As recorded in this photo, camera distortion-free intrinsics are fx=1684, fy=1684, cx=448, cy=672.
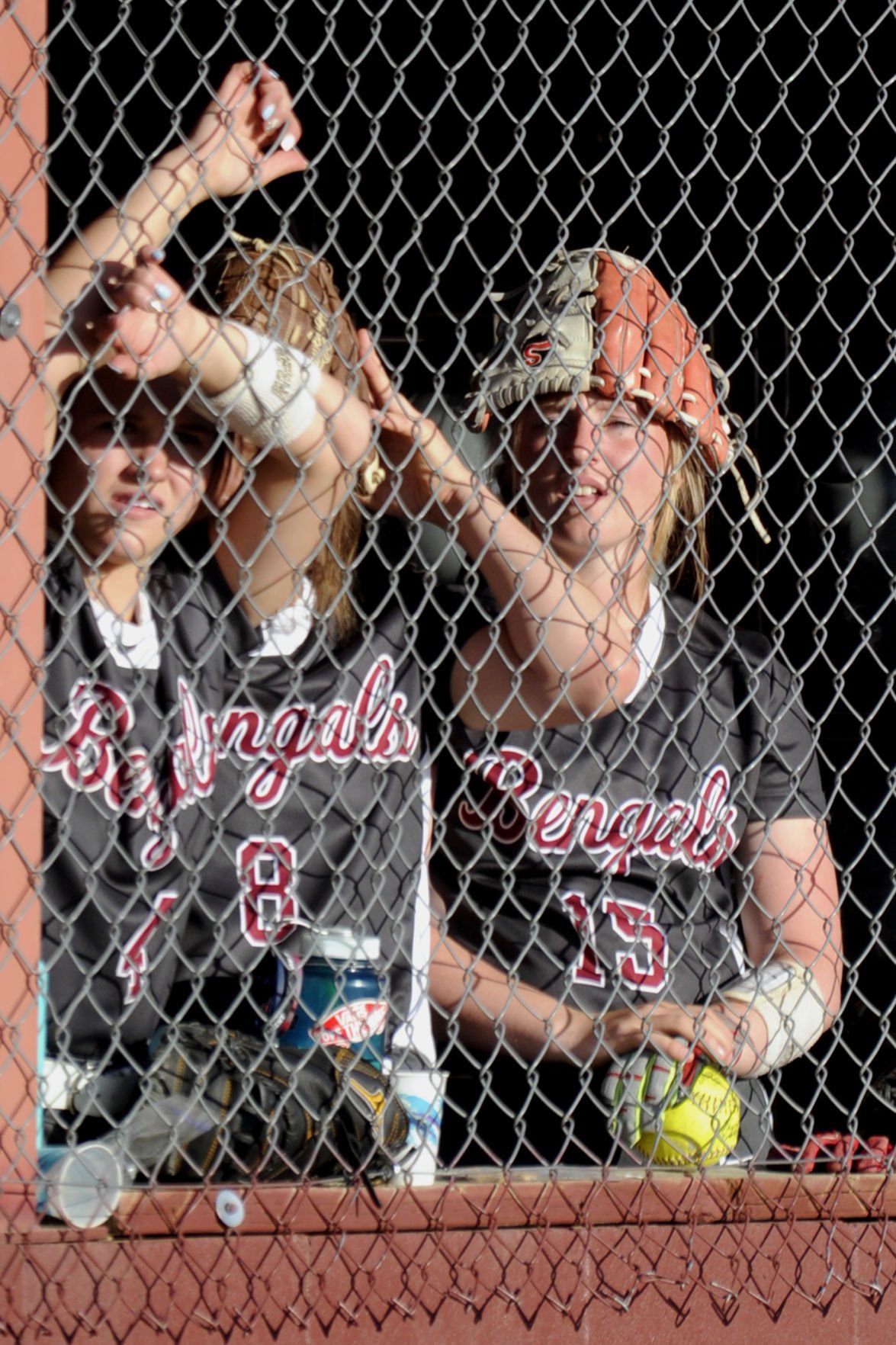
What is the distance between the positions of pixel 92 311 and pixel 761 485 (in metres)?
1.15

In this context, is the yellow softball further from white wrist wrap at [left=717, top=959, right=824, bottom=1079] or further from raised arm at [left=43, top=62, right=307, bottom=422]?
raised arm at [left=43, top=62, right=307, bottom=422]

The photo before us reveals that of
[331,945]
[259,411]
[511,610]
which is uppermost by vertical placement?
[259,411]

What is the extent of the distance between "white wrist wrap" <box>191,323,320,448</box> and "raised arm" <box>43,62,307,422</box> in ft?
0.63

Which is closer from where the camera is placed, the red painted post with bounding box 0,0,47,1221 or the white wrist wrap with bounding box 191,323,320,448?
the red painted post with bounding box 0,0,47,1221

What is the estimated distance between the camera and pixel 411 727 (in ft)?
9.50

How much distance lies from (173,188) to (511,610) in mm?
855

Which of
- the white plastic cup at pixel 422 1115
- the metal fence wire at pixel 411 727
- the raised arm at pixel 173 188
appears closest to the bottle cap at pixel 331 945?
the metal fence wire at pixel 411 727

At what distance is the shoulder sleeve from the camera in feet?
10.3

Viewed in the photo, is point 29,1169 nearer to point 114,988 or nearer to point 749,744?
point 114,988

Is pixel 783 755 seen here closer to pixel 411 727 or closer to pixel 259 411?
pixel 411 727

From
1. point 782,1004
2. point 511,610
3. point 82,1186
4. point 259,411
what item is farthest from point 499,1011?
point 259,411

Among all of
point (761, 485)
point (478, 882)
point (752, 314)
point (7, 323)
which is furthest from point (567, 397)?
point (752, 314)

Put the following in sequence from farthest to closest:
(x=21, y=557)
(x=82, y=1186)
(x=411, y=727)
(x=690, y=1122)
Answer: (x=411, y=727) < (x=690, y=1122) < (x=21, y=557) < (x=82, y=1186)

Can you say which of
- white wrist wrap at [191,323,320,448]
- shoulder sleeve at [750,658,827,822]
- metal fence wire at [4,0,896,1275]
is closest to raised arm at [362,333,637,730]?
metal fence wire at [4,0,896,1275]
